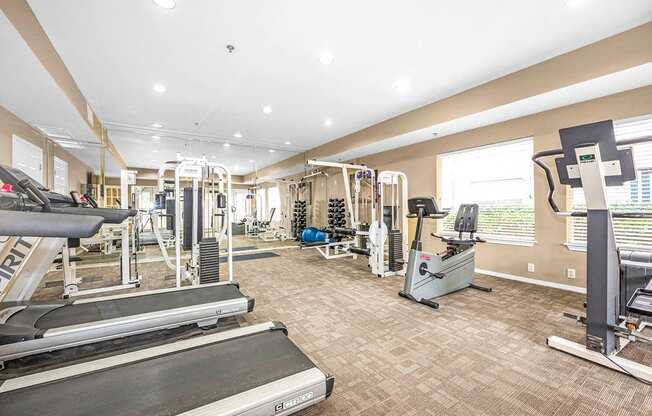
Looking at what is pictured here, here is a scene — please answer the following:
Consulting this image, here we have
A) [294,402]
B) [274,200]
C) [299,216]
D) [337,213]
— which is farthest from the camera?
[274,200]

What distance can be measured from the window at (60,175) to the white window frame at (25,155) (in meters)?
0.63

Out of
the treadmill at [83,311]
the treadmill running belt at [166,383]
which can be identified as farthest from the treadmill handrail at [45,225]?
the treadmill running belt at [166,383]

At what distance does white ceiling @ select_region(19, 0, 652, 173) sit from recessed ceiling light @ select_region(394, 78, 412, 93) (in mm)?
86

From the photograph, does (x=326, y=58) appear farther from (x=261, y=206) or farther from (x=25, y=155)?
(x=261, y=206)

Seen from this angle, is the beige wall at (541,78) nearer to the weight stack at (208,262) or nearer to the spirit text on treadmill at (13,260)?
the weight stack at (208,262)

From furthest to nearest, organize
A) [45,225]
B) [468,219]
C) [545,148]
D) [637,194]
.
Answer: [545,148] → [468,219] → [637,194] → [45,225]

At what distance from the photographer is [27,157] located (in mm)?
4176

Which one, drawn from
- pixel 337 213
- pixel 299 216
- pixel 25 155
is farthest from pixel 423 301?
pixel 299 216

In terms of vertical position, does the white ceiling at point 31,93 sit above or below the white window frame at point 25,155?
above

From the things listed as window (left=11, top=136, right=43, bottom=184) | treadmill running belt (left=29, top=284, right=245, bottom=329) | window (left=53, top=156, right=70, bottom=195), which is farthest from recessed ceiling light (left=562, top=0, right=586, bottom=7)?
window (left=53, top=156, right=70, bottom=195)

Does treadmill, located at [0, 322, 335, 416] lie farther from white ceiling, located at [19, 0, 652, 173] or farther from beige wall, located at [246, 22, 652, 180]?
beige wall, located at [246, 22, 652, 180]

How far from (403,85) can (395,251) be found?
2.73 metres

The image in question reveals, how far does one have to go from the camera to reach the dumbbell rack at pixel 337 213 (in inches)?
304

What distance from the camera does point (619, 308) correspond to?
2.27 m
